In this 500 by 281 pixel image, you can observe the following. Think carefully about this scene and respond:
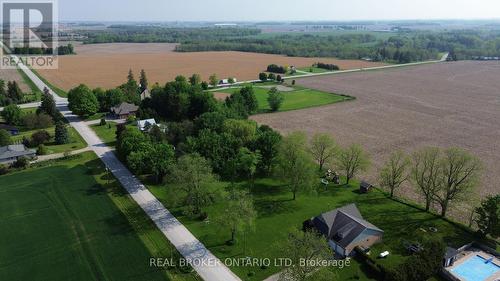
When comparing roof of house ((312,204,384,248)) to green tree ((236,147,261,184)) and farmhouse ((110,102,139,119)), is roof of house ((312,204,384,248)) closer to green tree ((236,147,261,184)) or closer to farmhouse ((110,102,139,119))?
green tree ((236,147,261,184))

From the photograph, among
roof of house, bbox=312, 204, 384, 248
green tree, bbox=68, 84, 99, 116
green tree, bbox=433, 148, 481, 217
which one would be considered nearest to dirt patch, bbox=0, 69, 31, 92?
green tree, bbox=68, 84, 99, 116

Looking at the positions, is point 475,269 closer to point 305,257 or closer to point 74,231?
point 305,257

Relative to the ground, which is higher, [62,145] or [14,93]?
[14,93]

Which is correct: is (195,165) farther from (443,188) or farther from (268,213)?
(443,188)

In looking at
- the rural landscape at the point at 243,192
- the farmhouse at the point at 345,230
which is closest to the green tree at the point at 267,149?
Answer: the rural landscape at the point at 243,192

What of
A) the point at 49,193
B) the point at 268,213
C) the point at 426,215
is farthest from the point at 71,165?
the point at 426,215

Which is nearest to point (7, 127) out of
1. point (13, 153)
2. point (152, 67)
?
point (13, 153)

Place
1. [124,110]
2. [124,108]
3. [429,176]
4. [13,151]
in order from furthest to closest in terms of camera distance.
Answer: [124,108], [124,110], [13,151], [429,176]
